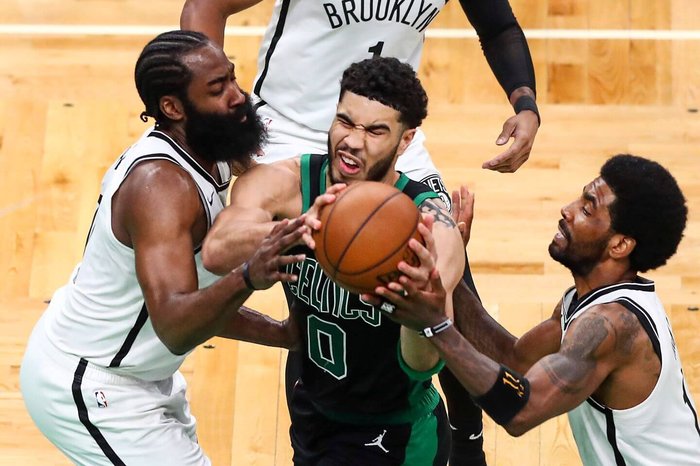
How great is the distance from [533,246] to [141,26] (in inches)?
117

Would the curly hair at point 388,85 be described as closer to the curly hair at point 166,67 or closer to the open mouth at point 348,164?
the open mouth at point 348,164

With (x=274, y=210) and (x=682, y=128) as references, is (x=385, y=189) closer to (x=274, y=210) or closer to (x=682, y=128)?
(x=274, y=210)

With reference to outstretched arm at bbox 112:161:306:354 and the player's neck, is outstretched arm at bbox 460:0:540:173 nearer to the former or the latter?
the player's neck

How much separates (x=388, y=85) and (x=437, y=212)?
16.5 inches

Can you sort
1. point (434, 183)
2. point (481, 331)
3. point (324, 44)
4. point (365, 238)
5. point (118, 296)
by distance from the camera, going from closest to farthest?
point (365, 238), point (118, 296), point (481, 331), point (434, 183), point (324, 44)

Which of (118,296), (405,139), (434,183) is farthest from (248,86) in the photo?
(405,139)

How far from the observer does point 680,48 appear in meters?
7.83

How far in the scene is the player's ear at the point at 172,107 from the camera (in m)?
4.13

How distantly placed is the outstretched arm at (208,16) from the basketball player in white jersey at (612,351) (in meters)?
1.45

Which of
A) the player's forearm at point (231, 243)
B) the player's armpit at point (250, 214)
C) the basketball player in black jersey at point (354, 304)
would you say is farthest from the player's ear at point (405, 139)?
the player's forearm at point (231, 243)

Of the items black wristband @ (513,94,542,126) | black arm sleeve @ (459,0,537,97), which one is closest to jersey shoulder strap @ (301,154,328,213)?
black wristband @ (513,94,542,126)

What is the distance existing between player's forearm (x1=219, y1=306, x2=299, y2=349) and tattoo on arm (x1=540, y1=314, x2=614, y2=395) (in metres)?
1.00

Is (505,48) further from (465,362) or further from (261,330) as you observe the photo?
(465,362)

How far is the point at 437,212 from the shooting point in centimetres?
393
